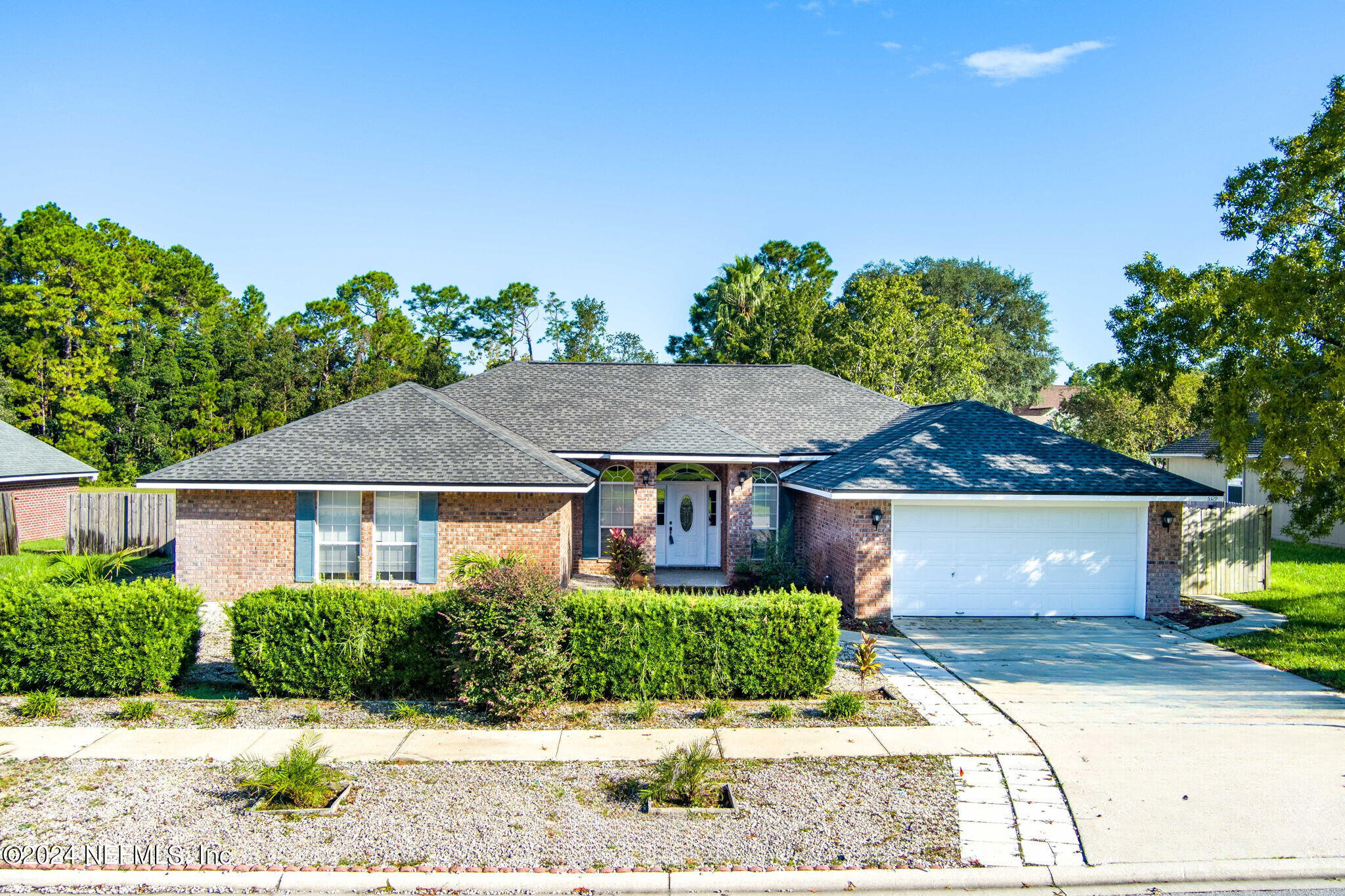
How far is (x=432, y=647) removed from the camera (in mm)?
9625

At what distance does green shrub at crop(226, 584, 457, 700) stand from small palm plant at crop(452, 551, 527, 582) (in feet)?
2.51

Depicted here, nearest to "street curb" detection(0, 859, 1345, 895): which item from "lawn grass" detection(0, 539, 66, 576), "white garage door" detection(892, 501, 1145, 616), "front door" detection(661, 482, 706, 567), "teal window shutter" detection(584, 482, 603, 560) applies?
"white garage door" detection(892, 501, 1145, 616)

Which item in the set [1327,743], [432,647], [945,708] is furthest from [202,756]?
[1327,743]

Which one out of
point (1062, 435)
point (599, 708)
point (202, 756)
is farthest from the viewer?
point (1062, 435)

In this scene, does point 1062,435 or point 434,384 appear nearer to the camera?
point 1062,435

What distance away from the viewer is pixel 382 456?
51.2 feet

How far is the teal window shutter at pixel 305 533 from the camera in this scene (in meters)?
15.0

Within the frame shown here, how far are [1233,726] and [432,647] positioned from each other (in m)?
9.01

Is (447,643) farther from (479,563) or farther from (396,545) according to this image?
(396,545)

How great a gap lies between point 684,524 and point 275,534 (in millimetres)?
9088

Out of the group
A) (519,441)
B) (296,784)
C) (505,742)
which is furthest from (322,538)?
(296,784)

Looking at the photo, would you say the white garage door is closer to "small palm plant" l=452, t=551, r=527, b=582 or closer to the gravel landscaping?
"small palm plant" l=452, t=551, r=527, b=582

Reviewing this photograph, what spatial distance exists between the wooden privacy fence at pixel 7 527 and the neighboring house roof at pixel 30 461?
0.58 meters

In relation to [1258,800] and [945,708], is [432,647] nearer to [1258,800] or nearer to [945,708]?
[945,708]
